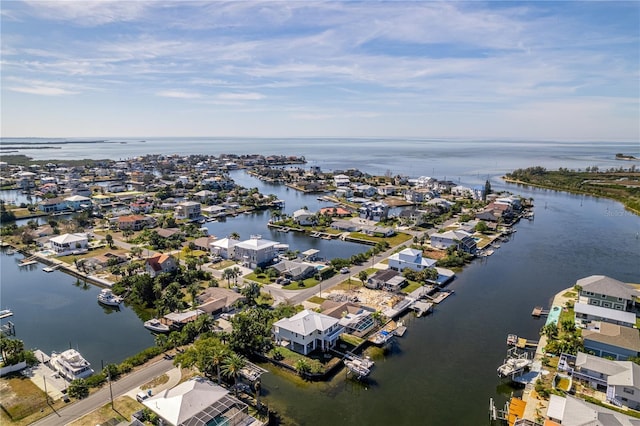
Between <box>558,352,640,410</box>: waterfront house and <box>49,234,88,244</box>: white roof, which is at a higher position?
<box>49,234,88,244</box>: white roof

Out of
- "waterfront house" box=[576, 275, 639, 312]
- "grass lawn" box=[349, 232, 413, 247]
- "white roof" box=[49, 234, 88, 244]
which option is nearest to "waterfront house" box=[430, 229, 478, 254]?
"grass lawn" box=[349, 232, 413, 247]

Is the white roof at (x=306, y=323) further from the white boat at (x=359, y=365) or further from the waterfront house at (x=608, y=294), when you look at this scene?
the waterfront house at (x=608, y=294)

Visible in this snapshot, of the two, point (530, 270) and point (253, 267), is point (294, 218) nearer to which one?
point (253, 267)

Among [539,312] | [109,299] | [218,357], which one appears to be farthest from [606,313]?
[109,299]

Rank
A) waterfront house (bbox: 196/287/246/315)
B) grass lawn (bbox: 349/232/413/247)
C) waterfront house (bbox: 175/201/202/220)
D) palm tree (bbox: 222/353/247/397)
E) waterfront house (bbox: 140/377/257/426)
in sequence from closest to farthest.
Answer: waterfront house (bbox: 140/377/257/426)
palm tree (bbox: 222/353/247/397)
waterfront house (bbox: 196/287/246/315)
grass lawn (bbox: 349/232/413/247)
waterfront house (bbox: 175/201/202/220)

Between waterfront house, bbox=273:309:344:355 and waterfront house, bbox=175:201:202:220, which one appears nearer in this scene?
waterfront house, bbox=273:309:344:355

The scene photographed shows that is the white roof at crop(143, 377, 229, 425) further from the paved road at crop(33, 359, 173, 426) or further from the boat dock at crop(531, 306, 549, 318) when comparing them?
the boat dock at crop(531, 306, 549, 318)

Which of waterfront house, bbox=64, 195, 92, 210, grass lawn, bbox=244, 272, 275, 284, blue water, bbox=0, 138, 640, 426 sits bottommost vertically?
blue water, bbox=0, 138, 640, 426

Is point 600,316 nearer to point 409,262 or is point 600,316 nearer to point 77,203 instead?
point 409,262
